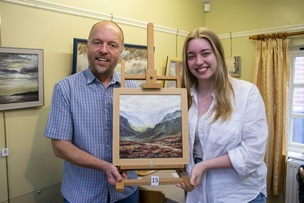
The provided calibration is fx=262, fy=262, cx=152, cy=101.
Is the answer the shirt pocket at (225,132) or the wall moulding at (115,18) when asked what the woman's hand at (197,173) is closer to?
→ the shirt pocket at (225,132)

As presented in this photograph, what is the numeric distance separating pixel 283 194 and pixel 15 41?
122 inches

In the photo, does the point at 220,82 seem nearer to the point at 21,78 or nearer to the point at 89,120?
the point at 89,120

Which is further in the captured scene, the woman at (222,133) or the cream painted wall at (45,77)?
the cream painted wall at (45,77)

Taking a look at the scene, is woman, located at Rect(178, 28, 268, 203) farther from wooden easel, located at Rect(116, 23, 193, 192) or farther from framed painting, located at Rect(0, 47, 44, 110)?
framed painting, located at Rect(0, 47, 44, 110)

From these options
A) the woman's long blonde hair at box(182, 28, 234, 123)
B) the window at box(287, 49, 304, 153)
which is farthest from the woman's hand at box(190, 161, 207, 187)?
the window at box(287, 49, 304, 153)

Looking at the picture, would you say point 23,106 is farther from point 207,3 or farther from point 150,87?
point 207,3

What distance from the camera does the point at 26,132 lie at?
1932 mm

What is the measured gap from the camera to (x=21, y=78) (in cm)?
184

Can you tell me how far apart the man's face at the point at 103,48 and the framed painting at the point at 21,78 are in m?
0.77

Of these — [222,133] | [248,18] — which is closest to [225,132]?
[222,133]

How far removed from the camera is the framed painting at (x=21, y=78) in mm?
1751

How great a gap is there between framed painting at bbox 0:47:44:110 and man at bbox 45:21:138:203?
27.6 inches

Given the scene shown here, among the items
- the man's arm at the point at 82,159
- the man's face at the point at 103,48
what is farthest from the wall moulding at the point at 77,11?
the man's arm at the point at 82,159

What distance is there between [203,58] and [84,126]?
0.65 metres
